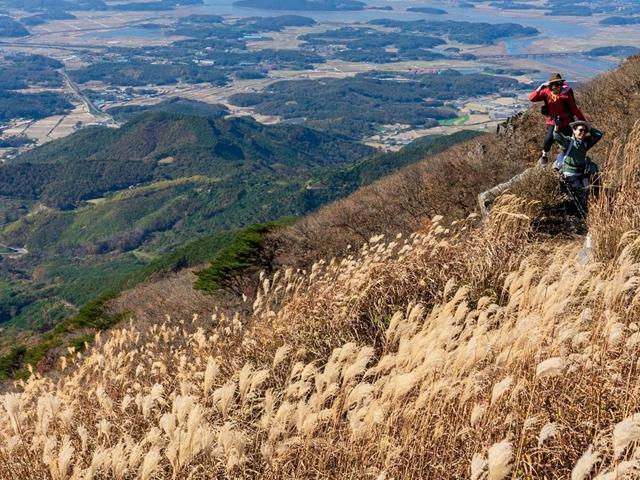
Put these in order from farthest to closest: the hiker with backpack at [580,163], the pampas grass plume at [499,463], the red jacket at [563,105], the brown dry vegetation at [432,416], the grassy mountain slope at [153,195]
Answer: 1. the grassy mountain slope at [153,195]
2. the red jacket at [563,105]
3. the hiker with backpack at [580,163]
4. the brown dry vegetation at [432,416]
5. the pampas grass plume at [499,463]

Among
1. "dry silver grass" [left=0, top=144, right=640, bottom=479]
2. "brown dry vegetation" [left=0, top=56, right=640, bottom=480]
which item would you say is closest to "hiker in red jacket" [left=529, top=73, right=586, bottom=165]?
"brown dry vegetation" [left=0, top=56, right=640, bottom=480]

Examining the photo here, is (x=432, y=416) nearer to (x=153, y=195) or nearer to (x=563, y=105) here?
(x=563, y=105)

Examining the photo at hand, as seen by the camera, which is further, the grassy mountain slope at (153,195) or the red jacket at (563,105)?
the grassy mountain slope at (153,195)

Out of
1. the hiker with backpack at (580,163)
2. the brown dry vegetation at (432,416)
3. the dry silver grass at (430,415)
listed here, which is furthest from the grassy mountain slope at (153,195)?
the dry silver grass at (430,415)

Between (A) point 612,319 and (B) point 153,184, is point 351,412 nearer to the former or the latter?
(A) point 612,319

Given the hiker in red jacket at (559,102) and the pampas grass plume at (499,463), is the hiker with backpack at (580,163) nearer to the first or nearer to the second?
the hiker in red jacket at (559,102)

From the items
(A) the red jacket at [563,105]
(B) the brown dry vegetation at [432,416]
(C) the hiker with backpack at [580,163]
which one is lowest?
(B) the brown dry vegetation at [432,416]

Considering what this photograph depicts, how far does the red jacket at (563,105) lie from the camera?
8742 mm

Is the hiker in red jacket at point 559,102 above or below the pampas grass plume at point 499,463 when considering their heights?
above

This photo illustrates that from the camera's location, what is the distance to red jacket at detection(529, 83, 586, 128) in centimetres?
874

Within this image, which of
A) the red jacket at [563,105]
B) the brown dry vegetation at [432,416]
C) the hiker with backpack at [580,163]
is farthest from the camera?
the red jacket at [563,105]

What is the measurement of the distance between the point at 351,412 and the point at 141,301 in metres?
23.3

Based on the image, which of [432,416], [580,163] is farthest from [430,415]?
[580,163]

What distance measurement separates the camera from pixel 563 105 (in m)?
8.80
